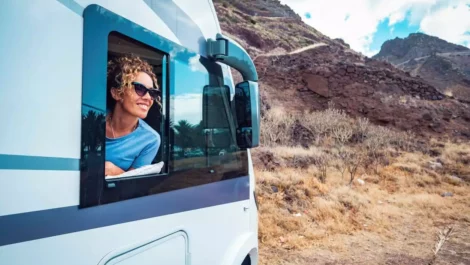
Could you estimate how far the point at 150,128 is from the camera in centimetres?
155

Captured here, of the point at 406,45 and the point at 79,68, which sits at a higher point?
the point at 406,45

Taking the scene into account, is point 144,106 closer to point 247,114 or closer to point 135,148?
point 135,148

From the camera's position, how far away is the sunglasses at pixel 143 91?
4.85ft

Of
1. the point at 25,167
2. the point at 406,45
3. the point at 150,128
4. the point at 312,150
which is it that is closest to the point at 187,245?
the point at 150,128

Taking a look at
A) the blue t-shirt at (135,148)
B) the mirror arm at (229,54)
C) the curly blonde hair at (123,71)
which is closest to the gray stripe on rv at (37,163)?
the blue t-shirt at (135,148)

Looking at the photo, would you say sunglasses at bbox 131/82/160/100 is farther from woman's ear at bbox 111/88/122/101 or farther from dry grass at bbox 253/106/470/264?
dry grass at bbox 253/106/470/264

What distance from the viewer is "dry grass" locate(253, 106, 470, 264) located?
660 centimetres

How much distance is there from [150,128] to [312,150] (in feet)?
48.8

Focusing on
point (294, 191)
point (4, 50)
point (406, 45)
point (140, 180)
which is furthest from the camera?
point (406, 45)

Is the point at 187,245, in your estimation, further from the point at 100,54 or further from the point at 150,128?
the point at 100,54

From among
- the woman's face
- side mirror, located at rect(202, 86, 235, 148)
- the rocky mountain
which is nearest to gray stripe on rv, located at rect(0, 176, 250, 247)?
side mirror, located at rect(202, 86, 235, 148)

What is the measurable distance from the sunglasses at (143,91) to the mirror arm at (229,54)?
0.55 meters

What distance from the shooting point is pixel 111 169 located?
51.3 inches

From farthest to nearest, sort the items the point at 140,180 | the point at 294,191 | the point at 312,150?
the point at 312,150 < the point at 294,191 < the point at 140,180
